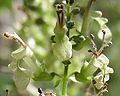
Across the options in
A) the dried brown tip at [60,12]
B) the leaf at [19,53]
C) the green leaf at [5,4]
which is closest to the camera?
the dried brown tip at [60,12]

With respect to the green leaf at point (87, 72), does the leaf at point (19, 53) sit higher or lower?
higher

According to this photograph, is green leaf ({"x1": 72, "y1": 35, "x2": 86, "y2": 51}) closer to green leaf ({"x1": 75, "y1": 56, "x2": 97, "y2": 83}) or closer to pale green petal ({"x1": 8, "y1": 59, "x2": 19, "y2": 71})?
green leaf ({"x1": 75, "y1": 56, "x2": 97, "y2": 83})

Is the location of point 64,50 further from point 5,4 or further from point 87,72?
point 5,4

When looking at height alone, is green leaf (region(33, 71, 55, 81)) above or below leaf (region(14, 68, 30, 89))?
above

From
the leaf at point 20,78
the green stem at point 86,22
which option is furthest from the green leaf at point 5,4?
the leaf at point 20,78

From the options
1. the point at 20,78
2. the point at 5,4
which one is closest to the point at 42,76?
the point at 20,78

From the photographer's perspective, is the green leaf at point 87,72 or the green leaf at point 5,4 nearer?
the green leaf at point 87,72

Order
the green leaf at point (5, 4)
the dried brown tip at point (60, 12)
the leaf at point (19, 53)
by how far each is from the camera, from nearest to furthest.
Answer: the dried brown tip at point (60, 12) → the leaf at point (19, 53) → the green leaf at point (5, 4)

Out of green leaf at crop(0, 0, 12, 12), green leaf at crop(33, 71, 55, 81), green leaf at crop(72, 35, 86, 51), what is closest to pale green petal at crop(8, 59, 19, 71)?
green leaf at crop(33, 71, 55, 81)

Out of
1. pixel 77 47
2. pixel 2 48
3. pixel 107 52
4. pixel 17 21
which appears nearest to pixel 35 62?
pixel 77 47

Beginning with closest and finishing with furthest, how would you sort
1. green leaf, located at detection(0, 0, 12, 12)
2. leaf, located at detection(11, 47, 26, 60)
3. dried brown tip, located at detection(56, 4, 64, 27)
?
dried brown tip, located at detection(56, 4, 64, 27)
leaf, located at detection(11, 47, 26, 60)
green leaf, located at detection(0, 0, 12, 12)

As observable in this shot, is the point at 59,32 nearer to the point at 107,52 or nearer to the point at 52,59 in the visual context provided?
the point at 52,59

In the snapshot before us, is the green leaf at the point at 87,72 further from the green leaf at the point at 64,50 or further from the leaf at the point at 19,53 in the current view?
the leaf at the point at 19,53
